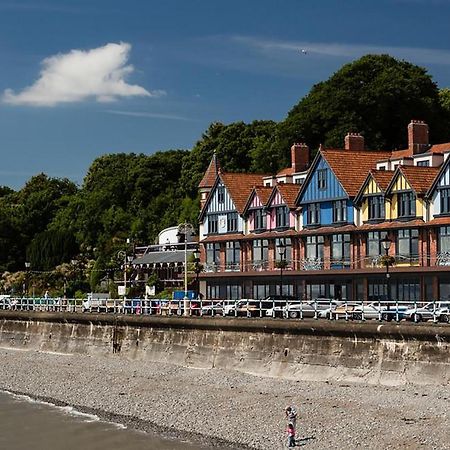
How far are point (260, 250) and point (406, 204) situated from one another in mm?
13083

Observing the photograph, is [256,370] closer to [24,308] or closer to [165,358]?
[165,358]

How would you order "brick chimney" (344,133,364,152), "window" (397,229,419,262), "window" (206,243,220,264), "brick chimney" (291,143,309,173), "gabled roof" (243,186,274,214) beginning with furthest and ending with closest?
"brick chimney" (291,143,309,173) < "brick chimney" (344,133,364,152) < "window" (206,243,220,264) < "gabled roof" (243,186,274,214) < "window" (397,229,419,262)

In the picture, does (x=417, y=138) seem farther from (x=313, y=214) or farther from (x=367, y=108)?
(x=367, y=108)

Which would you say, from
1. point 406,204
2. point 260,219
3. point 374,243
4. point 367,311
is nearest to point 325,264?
point 374,243

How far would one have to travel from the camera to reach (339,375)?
128 ft

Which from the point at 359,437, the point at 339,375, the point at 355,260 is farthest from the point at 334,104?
the point at 359,437

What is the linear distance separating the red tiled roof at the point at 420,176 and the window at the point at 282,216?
10484mm

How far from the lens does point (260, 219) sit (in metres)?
66.9

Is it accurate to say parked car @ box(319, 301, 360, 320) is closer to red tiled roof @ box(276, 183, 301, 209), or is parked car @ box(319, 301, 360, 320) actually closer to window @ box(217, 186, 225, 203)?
red tiled roof @ box(276, 183, 301, 209)

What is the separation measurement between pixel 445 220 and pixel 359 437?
83.3 ft

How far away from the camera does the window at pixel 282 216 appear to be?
212ft

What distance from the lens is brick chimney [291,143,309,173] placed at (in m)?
71.6

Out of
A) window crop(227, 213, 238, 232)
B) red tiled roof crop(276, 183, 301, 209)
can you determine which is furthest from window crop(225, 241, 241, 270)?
red tiled roof crop(276, 183, 301, 209)

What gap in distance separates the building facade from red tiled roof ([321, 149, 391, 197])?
0.08 meters
